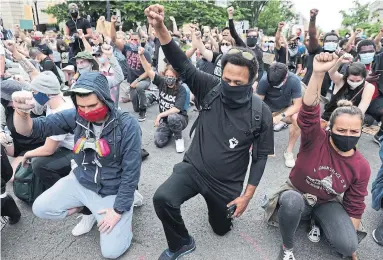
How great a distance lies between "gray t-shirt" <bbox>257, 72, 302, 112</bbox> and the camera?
4391mm

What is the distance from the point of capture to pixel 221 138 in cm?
236

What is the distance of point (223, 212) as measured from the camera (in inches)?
101

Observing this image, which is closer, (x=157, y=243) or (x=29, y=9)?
(x=157, y=243)

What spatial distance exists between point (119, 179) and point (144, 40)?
8013mm

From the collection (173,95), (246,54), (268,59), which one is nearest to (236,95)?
(246,54)

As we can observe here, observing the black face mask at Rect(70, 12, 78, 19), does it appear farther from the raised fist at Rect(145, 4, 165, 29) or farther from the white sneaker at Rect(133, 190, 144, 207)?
the raised fist at Rect(145, 4, 165, 29)

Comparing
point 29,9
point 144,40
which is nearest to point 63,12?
point 29,9

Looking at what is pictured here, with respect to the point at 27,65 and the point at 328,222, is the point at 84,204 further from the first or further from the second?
the point at 27,65

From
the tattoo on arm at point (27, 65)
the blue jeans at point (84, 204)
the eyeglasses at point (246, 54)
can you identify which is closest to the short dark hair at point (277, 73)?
the eyeglasses at point (246, 54)

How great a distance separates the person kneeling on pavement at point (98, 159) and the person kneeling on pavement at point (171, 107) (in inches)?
83.1

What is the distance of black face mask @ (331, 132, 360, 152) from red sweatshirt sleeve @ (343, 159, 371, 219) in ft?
0.52

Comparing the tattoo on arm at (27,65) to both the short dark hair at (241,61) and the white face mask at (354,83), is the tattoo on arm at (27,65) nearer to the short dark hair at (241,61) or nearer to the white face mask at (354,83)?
the short dark hair at (241,61)

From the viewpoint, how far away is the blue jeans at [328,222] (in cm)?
227

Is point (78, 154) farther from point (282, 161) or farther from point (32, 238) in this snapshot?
point (282, 161)
